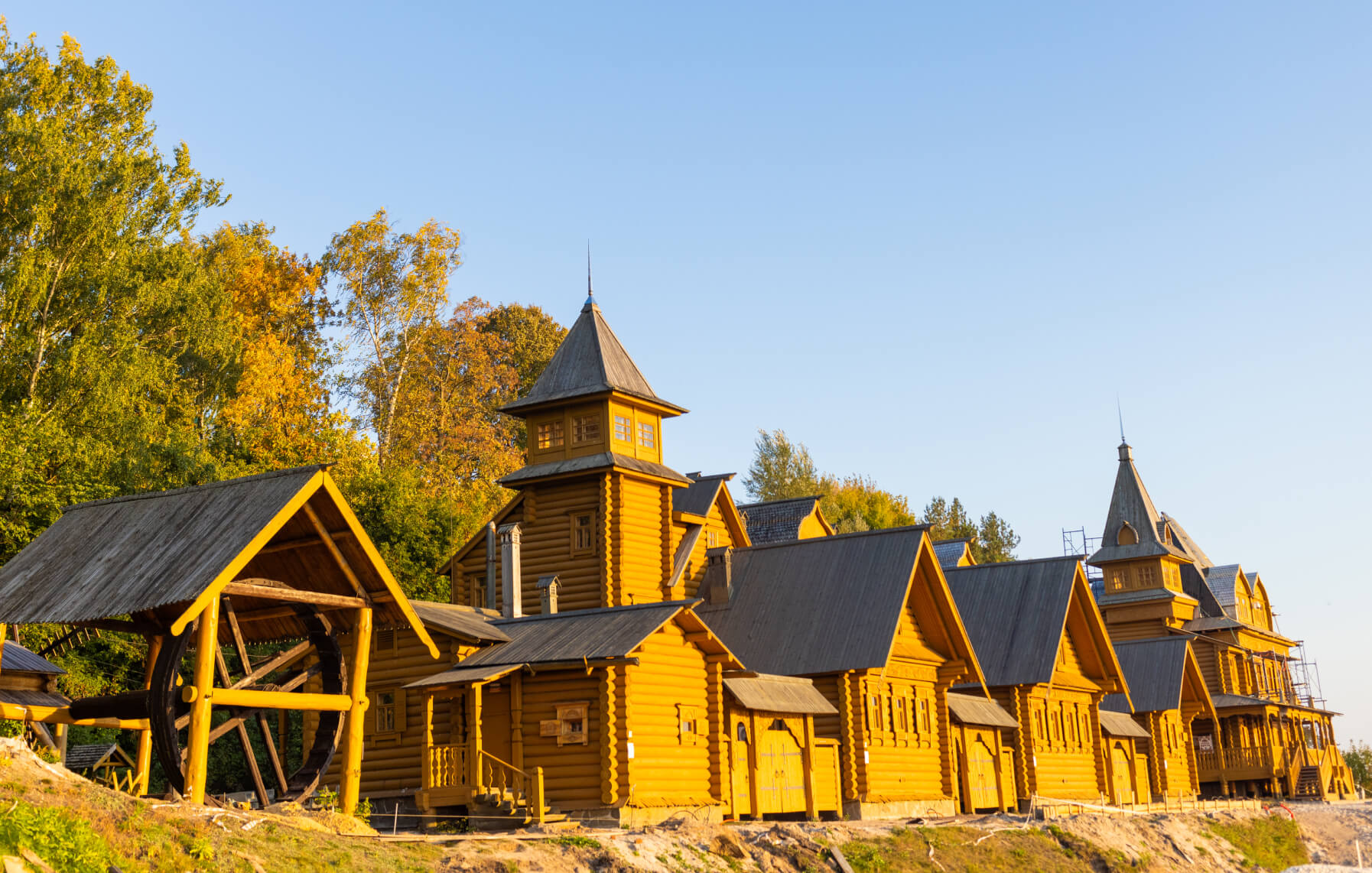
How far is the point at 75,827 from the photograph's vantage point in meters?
12.2

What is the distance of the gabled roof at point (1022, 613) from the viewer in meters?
39.9

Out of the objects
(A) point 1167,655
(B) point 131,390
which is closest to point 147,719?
(B) point 131,390

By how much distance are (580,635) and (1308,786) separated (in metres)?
48.2

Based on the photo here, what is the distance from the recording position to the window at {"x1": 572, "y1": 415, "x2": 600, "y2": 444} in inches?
1510

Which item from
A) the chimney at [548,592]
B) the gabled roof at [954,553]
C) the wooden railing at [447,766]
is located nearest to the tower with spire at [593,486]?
the chimney at [548,592]

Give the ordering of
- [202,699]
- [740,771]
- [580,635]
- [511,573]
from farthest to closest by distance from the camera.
A: [511,573]
[740,771]
[580,635]
[202,699]

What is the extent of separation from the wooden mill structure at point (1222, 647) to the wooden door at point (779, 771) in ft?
107

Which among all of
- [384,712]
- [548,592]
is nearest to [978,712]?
[548,592]

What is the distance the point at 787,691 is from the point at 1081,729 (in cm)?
1790

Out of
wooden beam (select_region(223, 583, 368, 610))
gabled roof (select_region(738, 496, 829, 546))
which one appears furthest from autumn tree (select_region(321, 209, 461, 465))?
wooden beam (select_region(223, 583, 368, 610))

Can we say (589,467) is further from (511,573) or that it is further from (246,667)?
(246,667)

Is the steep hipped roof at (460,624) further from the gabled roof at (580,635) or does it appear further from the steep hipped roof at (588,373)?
the steep hipped roof at (588,373)

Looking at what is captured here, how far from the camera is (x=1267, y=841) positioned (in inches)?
1554

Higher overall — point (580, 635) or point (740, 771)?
point (580, 635)
